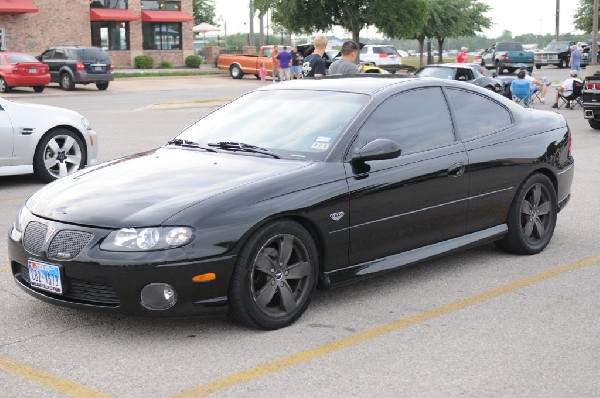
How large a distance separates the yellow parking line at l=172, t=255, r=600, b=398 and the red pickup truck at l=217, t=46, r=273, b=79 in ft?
121

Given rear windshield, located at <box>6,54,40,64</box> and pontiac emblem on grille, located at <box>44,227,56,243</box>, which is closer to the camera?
pontiac emblem on grille, located at <box>44,227,56,243</box>

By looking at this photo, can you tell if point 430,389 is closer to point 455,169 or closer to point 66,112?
point 455,169

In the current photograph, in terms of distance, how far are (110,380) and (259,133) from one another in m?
2.30

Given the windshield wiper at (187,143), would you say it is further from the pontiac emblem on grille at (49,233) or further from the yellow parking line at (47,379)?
the yellow parking line at (47,379)

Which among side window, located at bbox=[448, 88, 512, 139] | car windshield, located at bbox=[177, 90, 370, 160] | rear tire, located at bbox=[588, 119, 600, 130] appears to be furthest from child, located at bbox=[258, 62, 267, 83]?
car windshield, located at bbox=[177, 90, 370, 160]

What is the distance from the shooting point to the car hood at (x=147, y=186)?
16.5ft

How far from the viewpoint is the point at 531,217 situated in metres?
7.26

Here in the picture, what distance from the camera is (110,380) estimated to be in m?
4.46

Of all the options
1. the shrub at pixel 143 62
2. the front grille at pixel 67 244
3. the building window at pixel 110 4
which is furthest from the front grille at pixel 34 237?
the shrub at pixel 143 62

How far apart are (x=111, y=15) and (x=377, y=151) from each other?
4582 cm

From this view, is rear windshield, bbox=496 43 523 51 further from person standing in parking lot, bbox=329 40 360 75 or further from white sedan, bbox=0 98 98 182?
white sedan, bbox=0 98 98 182

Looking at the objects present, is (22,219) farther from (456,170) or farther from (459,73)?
(459,73)

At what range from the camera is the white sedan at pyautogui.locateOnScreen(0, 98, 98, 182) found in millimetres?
10688

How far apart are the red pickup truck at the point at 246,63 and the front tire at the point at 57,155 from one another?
1250 inches
